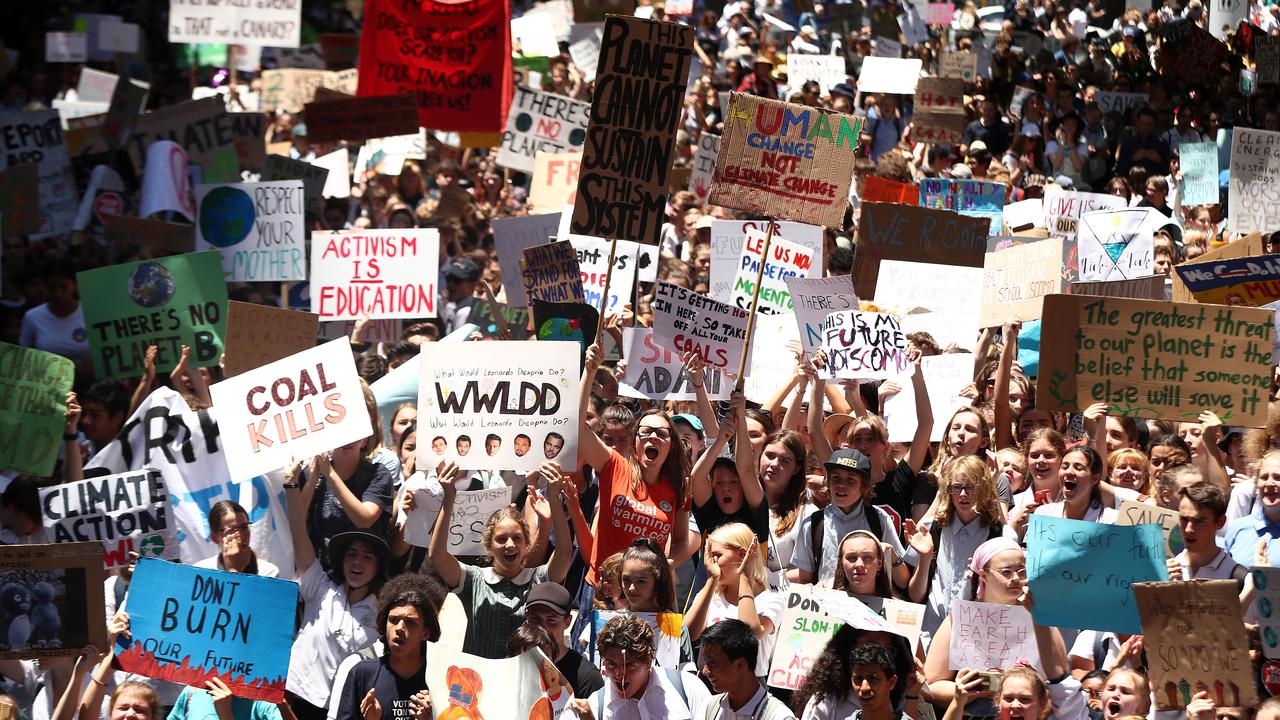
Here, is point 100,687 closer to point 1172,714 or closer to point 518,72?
point 1172,714

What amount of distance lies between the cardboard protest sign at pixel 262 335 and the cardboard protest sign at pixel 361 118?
17.2ft

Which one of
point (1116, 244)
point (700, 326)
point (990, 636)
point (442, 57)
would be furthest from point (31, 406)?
point (442, 57)

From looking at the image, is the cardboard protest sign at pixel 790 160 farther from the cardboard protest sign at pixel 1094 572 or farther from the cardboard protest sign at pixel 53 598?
the cardboard protest sign at pixel 53 598

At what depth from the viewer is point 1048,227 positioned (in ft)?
42.3

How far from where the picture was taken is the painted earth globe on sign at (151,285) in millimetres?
9883

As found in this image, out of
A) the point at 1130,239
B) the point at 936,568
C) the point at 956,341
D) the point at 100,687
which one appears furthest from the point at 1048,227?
the point at 100,687

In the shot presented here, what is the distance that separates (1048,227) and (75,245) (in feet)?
23.9

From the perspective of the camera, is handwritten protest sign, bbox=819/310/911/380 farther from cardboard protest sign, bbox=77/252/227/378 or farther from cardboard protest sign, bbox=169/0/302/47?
cardboard protest sign, bbox=169/0/302/47

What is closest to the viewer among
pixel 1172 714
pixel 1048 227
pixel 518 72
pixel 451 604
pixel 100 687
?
pixel 1172 714

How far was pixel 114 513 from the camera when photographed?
7.56 metres

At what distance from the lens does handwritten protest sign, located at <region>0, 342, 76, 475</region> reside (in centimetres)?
828

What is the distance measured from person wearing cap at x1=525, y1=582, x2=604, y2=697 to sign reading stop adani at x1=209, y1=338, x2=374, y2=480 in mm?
1350

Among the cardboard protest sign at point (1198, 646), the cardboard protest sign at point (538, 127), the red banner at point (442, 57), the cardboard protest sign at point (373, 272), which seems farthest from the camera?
the cardboard protest sign at point (538, 127)

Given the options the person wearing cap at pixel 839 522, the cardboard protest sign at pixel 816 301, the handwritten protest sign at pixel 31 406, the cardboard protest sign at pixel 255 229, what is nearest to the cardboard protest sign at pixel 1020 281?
the cardboard protest sign at pixel 816 301
